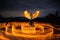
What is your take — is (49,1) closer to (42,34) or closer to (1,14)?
(1,14)

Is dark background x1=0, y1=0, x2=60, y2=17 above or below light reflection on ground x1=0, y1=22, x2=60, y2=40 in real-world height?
above

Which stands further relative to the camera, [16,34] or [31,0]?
[31,0]

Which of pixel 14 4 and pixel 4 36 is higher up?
pixel 14 4

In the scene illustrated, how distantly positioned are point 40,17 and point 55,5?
29.2 inches

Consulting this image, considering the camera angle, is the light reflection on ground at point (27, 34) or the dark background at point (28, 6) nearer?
the light reflection on ground at point (27, 34)

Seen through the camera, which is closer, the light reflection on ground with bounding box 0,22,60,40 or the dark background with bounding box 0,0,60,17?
the light reflection on ground with bounding box 0,22,60,40

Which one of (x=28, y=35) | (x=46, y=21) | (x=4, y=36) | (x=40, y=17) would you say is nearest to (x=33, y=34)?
(x=28, y=35)

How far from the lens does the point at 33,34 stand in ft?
18.9

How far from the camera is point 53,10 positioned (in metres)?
8.28

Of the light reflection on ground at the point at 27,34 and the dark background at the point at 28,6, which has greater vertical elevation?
the dark background at the point at 28,6

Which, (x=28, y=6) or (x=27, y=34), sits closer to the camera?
(x=27, y=34)

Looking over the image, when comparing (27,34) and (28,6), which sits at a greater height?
(28,6)

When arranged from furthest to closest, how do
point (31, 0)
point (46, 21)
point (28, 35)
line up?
point (31, 0) < point (46, 21) < point (28, 35)

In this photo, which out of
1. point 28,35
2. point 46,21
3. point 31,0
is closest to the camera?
point 28,35
